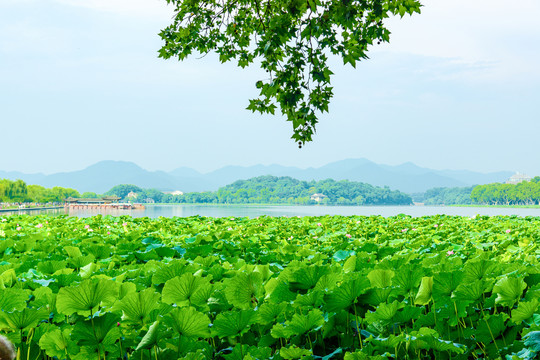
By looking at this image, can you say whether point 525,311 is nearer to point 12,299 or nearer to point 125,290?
point 125,290

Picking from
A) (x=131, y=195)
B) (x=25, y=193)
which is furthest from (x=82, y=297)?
(x=131, y=195)

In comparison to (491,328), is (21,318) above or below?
above

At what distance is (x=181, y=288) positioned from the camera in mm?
1622

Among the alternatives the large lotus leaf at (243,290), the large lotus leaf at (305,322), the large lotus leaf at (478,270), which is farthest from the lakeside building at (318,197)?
the large lotus leaf at (305,322)

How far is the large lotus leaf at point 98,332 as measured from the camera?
1409 millimetres

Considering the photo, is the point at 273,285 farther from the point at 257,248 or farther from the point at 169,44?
the point at 169,44

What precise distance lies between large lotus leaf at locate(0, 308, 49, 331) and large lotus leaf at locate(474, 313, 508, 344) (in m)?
1.70

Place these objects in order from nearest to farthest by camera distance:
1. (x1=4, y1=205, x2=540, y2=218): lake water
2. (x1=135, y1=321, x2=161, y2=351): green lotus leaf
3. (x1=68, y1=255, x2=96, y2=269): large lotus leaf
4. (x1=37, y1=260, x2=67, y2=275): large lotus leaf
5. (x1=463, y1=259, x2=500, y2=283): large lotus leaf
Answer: (x1=135, y1=321, x2=161, y2=351): green lotus leaf, (x1=463, y1=259, x2=500, y2=283): large lotus leaf, (x1=37, y1=260, x2=67, y2=275): large lotus leaf, (x1=68, y1=255, x2=96, y2=269): large lotus leaf, (x1=4, y1=205, x2=540, y2=218): lake water

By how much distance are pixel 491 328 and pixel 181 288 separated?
1258 mm

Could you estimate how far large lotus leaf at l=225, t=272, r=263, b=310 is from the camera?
1.71m

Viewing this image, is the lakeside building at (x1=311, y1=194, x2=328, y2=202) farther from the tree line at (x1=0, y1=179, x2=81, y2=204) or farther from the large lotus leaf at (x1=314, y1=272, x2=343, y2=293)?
the large lotus leaf at (x1=314, y1=272, x2=343, y2=293)

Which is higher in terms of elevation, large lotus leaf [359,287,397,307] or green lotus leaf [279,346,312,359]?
large lotus leaf [359,287,397,307]

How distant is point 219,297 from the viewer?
1.69 metres

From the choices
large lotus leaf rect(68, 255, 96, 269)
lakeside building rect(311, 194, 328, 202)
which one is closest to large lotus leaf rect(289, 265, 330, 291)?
large lotus leaf rect(68, 255, 96, 269)
